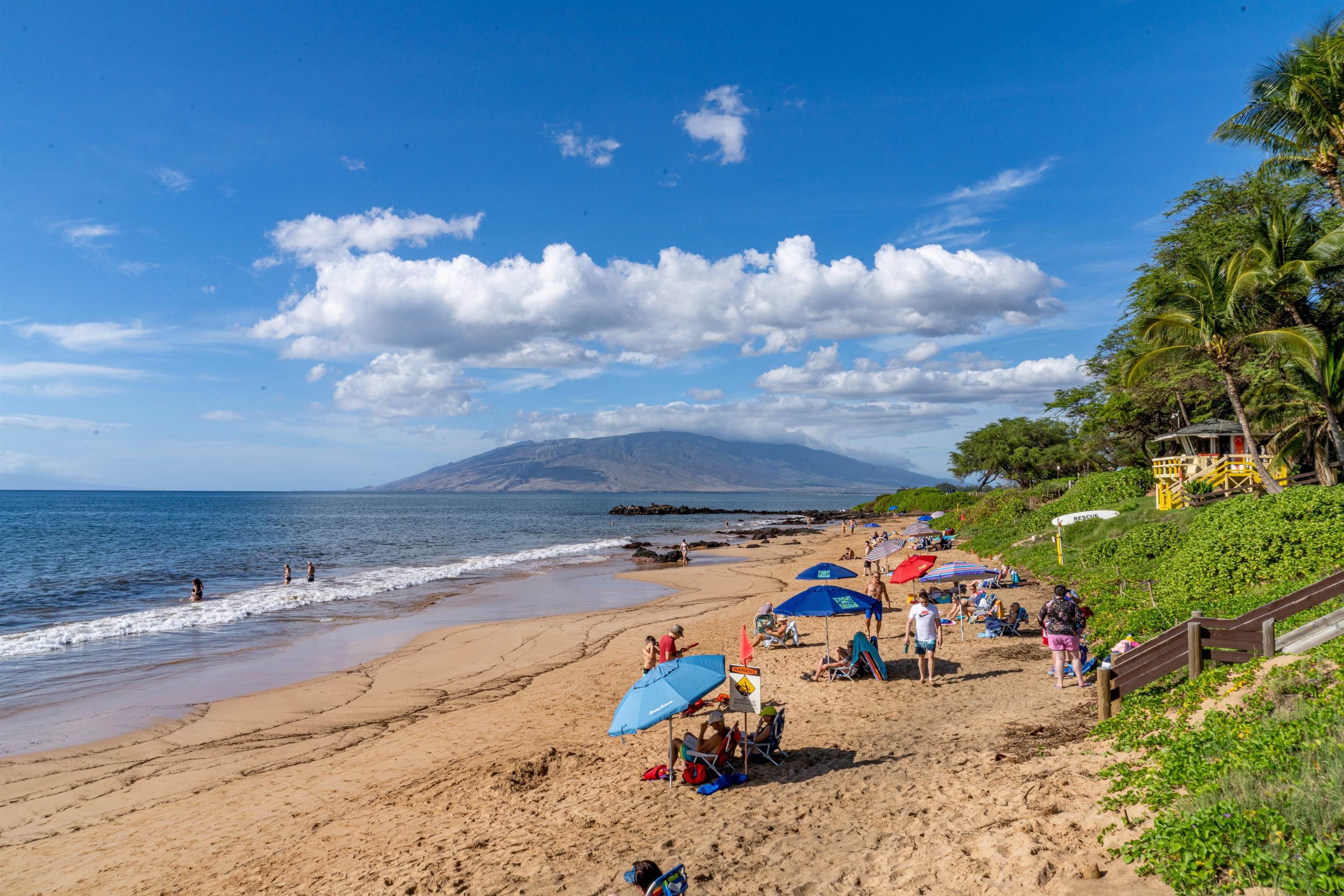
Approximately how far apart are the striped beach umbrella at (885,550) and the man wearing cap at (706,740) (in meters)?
13.0

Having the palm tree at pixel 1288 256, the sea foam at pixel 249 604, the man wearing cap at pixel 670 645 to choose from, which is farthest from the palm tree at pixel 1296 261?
the sea foam at pixel 249 604

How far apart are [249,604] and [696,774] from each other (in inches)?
1030

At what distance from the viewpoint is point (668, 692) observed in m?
8.48

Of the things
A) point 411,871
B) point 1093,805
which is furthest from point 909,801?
point 411,871

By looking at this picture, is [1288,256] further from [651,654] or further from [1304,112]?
[651,654]

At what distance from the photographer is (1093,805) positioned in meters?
7.07

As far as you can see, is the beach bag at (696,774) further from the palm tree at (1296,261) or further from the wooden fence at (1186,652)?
the palm tree at (1296,261)

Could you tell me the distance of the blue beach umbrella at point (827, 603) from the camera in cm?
1341

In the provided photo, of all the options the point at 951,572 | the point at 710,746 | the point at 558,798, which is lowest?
the point at 558,798

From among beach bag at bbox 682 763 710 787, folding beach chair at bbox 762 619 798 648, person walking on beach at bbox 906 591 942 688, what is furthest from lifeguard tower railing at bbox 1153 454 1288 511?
beach bag at bbox 682 763 710 787

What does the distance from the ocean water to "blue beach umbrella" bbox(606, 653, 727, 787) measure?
1489cm

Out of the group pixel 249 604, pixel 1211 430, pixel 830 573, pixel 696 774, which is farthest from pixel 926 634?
pixel 249 604

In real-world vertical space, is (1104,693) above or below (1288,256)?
below

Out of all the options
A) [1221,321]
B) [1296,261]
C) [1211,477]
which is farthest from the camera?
[1211,477]
